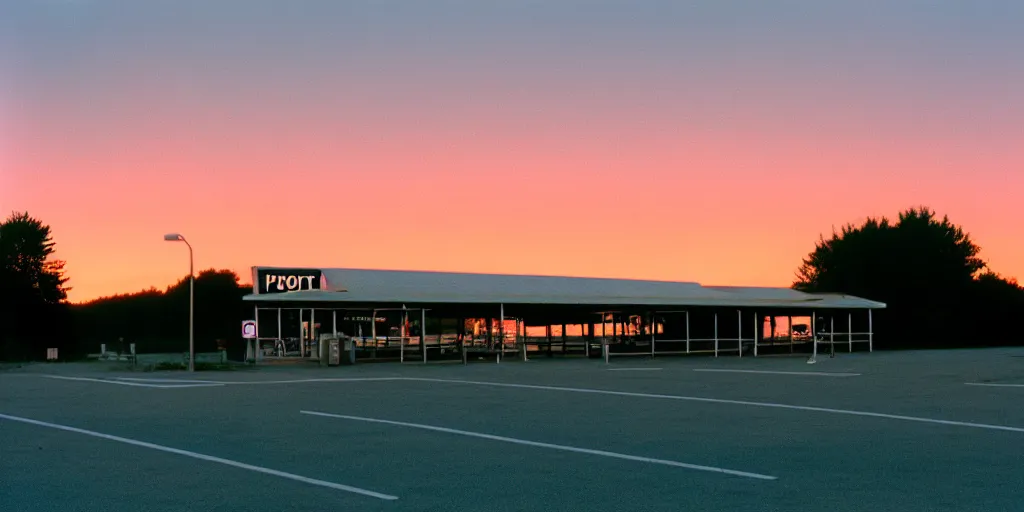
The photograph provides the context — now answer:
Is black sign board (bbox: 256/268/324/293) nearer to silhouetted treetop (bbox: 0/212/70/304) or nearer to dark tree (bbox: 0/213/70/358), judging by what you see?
dark tree (bbox: 0/213/70/358)

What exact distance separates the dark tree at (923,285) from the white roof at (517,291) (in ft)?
63.9

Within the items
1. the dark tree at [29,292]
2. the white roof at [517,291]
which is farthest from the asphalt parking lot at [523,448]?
the dark tree at [29,292]

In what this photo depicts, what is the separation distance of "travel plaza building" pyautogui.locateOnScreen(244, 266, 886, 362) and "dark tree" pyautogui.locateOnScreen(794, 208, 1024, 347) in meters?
15.2

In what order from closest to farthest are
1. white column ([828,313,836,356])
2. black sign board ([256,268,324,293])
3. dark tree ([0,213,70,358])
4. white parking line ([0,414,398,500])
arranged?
white parking line ([0,414,398,500]), black sign board ([256,268,324,293]), white column ([828,313,836,356]), dark tree ([0,213,70,358])

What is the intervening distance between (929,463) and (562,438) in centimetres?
436

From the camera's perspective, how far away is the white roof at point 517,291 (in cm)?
3778

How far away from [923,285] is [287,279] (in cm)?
4986

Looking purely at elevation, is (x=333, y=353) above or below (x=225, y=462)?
below

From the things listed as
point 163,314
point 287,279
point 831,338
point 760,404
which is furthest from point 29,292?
point 760,404

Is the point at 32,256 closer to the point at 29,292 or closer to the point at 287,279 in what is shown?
the point at 29,292

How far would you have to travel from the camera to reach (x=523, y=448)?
458 inches

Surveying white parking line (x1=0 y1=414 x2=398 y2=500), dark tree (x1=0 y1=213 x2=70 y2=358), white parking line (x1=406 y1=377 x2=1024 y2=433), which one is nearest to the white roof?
white parking line (x1=406 y1=377 x2=1024 y2=433)

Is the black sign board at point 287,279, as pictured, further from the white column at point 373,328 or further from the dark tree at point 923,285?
the dark tree at point 923,285

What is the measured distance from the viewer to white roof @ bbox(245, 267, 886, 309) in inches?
1487
